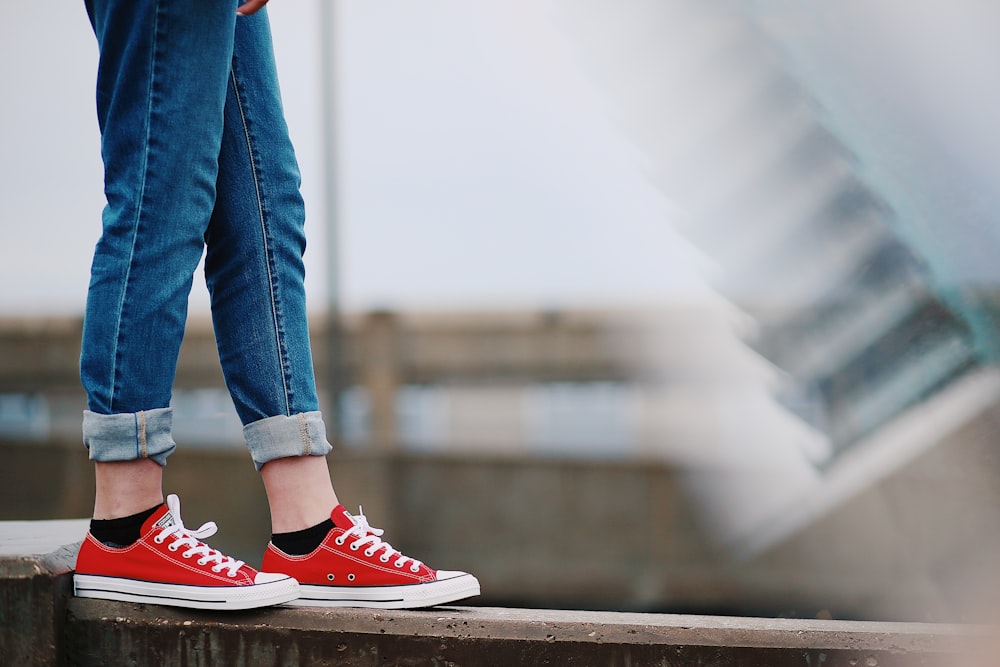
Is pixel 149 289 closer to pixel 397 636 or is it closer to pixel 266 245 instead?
pixel 266 245

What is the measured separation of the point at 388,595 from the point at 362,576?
0.04 metres

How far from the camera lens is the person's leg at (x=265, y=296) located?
0.96 meters

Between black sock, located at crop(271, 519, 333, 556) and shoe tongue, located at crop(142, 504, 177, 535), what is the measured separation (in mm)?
112

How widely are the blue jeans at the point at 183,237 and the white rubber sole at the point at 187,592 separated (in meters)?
0.14

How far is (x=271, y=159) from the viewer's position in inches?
39.4

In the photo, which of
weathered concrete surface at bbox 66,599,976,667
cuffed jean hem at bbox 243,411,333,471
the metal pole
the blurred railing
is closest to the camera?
weathered concrete surface at bbox 66,599,976,667

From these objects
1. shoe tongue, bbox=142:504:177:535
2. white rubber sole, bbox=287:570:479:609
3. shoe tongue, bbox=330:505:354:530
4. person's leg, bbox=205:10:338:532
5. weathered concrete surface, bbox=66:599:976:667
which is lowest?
weathered concrete surface, bbox=66:599:976:667

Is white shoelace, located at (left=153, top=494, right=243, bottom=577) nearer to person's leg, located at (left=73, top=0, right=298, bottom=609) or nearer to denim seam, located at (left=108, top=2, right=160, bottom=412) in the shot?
person's leg, located at (left=73, top=0, right=298, bottom=609)

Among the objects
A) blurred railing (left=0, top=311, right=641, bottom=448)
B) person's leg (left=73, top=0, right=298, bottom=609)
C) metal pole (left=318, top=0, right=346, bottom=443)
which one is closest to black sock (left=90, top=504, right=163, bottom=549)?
person's leg (left=73, top=0, right=298, bottom=609)

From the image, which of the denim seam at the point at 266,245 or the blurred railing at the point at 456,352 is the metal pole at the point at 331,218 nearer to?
the blurred railing at the point at 456,352

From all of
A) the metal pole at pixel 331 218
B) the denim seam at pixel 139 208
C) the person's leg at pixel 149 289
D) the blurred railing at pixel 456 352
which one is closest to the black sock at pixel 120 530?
the person's leg at pixel 149 289

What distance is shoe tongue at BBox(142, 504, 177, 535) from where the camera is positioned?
92 centimetres

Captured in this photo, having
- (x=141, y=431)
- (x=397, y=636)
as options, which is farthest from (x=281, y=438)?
(x=397, y=636)

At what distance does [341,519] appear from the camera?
98cm
